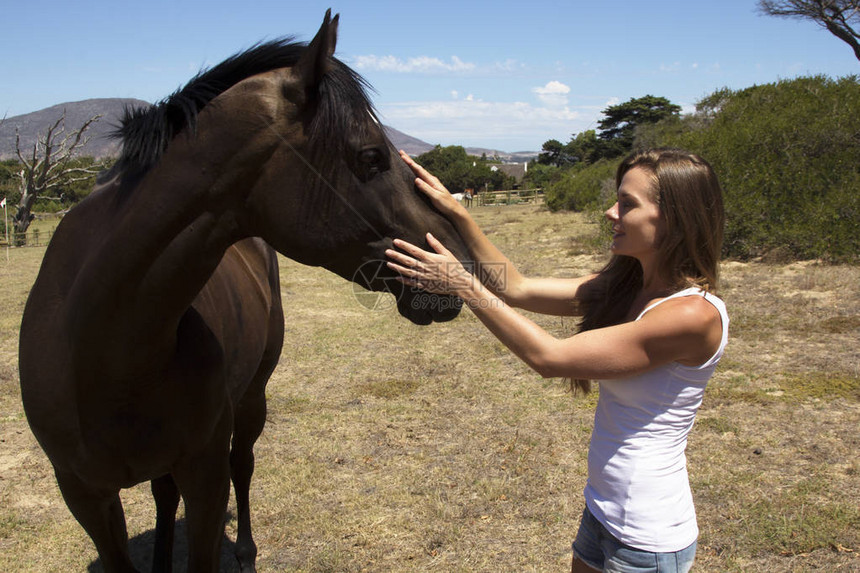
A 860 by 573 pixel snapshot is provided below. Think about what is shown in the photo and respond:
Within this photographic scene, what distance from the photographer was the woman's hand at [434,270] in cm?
153

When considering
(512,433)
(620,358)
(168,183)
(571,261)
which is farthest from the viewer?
(571,261)

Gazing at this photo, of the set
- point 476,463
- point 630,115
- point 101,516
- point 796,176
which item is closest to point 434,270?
point 101,516

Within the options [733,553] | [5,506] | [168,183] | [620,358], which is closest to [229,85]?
[168,183]

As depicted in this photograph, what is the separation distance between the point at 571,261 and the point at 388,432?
28.3 feet

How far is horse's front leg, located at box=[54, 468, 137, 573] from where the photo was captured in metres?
2.04

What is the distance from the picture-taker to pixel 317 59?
59.8 inches

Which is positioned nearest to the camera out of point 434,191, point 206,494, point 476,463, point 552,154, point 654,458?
point 654,458

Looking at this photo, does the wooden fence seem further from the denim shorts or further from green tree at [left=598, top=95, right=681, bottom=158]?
the denim shorts

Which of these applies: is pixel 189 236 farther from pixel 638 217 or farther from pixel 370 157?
pixel 638 217

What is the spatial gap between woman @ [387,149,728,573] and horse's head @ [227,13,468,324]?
0.30ft

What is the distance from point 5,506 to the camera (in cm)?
370

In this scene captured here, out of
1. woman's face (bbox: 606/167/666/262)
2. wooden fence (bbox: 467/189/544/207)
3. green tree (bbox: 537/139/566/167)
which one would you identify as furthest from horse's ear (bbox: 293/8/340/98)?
green tree (bbox: 537/139/566/167)

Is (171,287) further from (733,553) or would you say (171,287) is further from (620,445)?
(733,553)

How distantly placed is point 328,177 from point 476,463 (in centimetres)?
308
